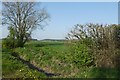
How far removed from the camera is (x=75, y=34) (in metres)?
13.5

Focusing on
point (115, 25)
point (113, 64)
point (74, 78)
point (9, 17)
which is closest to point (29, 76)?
point (74, 78)

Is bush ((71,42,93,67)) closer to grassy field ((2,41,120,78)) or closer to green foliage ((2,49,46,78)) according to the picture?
grassy field ((2,41,120,78))

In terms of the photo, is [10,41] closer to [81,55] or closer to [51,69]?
[51,69]

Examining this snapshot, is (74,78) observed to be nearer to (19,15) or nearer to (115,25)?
(115,25)

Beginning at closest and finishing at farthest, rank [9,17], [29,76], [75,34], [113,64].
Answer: [29,76] < [113,64] < [75,34] < [9,17]

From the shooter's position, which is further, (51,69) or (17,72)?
(51,69)

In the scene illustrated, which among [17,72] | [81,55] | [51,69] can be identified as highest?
[81,55]

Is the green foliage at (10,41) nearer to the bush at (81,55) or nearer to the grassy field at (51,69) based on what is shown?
the grassy field at (51,69)

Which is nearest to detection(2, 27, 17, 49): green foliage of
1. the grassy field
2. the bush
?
the grassy field

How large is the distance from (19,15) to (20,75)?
2356 cm

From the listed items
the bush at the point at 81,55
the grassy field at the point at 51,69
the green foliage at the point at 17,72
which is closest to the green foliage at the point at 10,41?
the grassy field at the point at 51,69

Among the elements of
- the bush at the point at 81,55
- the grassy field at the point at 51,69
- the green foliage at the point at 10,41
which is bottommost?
the grassy field at the point at 51,69

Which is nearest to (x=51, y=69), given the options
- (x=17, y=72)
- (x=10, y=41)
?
(x=17, y=72)

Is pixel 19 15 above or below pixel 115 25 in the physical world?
above
